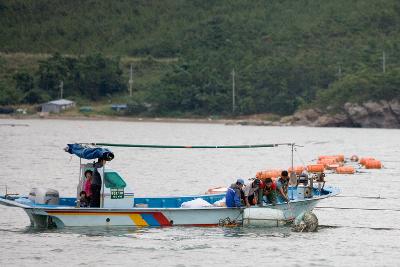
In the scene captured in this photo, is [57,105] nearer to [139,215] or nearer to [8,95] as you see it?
[8,95]

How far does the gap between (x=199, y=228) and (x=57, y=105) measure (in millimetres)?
117704

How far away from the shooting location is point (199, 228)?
3653cm

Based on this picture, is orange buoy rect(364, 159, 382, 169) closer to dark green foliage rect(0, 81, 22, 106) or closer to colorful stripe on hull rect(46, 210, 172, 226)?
colorful stripe on hull rect(46, 210, 172, 226)

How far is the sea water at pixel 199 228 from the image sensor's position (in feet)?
106

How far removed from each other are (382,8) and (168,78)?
44.6m

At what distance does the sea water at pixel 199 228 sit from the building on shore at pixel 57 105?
5448 centimetres

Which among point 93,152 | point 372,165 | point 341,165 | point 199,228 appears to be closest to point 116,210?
point 93,152

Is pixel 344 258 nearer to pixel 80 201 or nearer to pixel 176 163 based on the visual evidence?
pixel 80 201

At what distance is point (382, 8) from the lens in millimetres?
180625

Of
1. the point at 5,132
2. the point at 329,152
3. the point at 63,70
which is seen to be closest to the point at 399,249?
the point at 329,152

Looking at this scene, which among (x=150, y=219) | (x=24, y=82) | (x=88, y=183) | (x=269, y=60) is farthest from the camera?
(x=24, y=82)

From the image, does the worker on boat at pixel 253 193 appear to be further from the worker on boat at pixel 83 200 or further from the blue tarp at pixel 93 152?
the worker on boat at pixel 83 200

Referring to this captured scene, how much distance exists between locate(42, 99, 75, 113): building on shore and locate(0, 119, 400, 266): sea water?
5448 cm

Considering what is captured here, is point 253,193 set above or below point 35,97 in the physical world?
below
